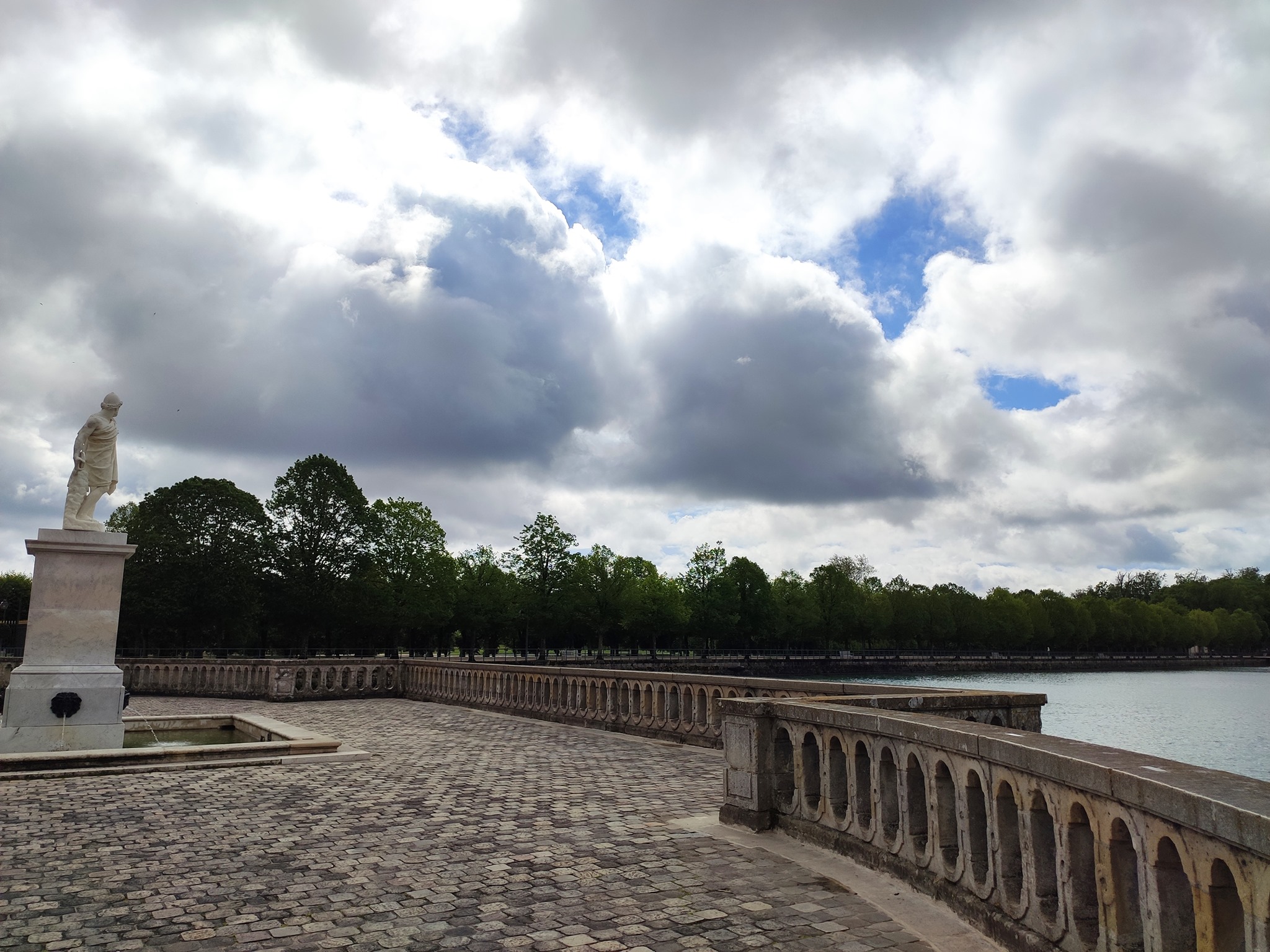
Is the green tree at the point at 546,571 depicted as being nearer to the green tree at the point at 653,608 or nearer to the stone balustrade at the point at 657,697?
the green tree at the point at 653,608

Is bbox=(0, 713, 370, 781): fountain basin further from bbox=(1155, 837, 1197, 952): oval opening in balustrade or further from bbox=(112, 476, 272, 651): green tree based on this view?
bbox=(112, 476, 272, 651): green tree

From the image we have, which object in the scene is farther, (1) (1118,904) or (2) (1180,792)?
(1) (1118,904)

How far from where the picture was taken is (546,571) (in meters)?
70.5

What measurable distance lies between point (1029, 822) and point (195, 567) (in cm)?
5394

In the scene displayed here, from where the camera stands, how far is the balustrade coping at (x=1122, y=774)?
10.2 ft

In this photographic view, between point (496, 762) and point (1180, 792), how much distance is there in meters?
10.2

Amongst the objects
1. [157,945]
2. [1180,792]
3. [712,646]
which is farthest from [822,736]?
[712,646]


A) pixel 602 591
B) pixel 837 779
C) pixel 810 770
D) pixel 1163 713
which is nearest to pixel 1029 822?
pixel 837 779

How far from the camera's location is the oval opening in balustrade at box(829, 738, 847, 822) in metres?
6.96

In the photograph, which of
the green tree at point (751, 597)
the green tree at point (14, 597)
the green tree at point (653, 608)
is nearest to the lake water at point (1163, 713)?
the green tree at point (751, 597)

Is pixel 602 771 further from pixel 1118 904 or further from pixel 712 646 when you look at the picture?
pixel 712 646

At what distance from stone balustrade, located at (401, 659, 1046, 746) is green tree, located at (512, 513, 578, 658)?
45.0m

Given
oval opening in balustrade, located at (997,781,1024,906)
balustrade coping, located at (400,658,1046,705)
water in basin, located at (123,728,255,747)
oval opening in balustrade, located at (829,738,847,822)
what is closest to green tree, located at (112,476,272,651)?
balustrade coping, located at (400,658,1046,705)

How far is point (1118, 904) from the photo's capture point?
3873mm
